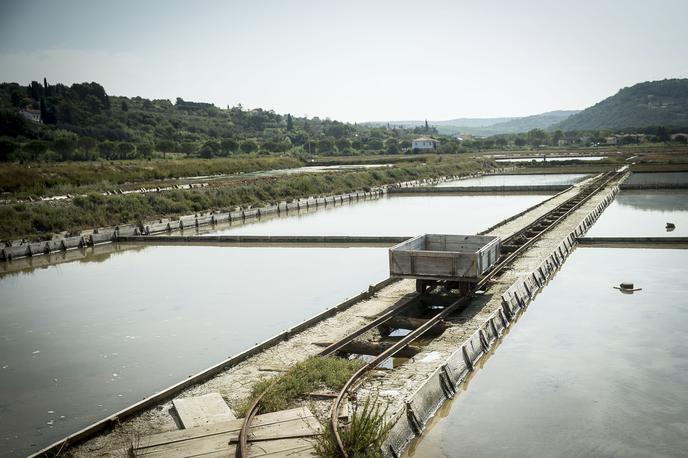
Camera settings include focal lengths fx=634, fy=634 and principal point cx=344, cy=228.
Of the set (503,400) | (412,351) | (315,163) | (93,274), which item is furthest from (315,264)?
(315,163)

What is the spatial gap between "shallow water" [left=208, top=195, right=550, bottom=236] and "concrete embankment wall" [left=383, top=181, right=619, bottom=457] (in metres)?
10.2

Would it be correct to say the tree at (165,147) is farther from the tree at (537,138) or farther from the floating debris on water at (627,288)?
the tree at (537,138)

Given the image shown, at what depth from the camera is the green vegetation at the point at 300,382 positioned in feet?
23.4

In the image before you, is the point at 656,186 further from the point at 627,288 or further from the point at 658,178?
the point at 627,288

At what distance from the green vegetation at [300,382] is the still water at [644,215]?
17.3 metres

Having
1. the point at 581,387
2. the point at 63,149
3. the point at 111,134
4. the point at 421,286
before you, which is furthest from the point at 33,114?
the point at 581,387

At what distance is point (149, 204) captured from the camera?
109ft

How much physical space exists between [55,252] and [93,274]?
18.2 ft

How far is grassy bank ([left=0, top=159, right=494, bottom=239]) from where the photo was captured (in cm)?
2714

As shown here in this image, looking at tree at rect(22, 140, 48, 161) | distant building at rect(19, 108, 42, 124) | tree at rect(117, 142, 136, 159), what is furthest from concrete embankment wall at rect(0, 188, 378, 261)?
distant building at rect(19, 108, 42, 124)

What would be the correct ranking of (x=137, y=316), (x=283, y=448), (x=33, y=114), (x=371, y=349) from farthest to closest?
(x=33, y=114) → (x=137, y=316) → (x=371, y=349) → (x=283, y=448)

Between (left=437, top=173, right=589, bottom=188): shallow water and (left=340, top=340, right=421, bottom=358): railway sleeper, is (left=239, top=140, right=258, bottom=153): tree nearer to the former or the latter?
(left=437, top=173, right=589, bottom=188): shallow water

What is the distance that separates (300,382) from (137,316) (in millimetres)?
6729

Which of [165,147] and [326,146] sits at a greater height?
[165,147]
